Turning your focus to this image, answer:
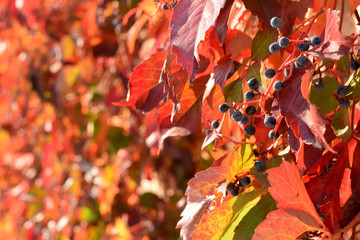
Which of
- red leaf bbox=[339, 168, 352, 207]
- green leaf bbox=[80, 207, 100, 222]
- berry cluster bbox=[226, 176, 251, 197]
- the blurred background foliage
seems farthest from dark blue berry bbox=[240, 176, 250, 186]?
green leaf bbox=[80, 207, 100, 222]

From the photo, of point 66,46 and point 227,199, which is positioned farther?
point 66,46

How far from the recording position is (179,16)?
0.53m

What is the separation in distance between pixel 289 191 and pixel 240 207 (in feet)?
0.27

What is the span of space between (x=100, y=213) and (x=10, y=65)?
1.03 metres

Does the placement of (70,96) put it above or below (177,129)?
below

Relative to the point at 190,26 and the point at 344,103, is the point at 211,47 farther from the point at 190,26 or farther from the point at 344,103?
the point at 344,103

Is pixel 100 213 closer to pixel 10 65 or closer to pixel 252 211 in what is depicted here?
pixel 10 65

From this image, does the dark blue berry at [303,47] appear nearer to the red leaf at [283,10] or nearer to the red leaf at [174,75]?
the red leaf at [283,10]

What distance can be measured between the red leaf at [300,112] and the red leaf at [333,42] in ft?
0.08

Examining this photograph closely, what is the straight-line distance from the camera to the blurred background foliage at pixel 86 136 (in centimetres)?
164

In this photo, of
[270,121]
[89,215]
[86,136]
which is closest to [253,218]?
[270,121]

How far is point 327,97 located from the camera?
53 cm

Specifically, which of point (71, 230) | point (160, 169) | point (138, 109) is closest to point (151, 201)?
point (160, 169)

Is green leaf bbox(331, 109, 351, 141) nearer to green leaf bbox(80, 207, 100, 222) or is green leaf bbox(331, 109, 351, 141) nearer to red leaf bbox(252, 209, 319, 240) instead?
red leaf bbox(252, 209, 319, 240)
